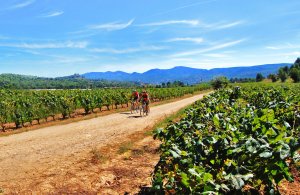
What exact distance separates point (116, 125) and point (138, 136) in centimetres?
431

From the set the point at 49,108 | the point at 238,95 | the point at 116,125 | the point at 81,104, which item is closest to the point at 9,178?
the point at 116,125

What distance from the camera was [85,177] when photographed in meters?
10.5

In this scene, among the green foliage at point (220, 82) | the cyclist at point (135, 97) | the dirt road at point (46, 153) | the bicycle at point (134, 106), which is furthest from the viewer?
the green foliage at point (220, 82)

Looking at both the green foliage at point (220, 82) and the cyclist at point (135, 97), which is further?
the green foliage at point (220, 82)

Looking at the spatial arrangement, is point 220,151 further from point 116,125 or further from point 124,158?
point 116,125

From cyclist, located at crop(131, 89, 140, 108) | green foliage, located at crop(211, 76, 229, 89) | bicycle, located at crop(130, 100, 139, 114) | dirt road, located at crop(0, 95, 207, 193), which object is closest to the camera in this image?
dirt road, located at crop(0, 95, 207, 193)

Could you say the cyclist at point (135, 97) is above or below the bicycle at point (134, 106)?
above

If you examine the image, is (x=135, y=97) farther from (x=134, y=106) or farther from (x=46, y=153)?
(x=46, y=153)

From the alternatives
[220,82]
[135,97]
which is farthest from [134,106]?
[220,82]

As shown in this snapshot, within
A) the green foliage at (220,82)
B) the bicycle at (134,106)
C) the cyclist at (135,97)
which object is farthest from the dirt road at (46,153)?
the green foliage at (220,82)

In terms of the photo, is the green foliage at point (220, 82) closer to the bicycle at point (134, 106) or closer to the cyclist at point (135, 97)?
the bicycle at point (134, 106)

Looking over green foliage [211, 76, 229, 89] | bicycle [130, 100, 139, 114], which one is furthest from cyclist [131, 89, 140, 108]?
green foliage [211, 76, 229, 89]

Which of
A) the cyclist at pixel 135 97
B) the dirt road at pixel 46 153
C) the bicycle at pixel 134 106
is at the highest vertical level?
the cyclist at pixel 135 97

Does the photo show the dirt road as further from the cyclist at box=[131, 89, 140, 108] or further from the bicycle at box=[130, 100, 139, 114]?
the bicycle at box=[130, 100, 139, 114]
